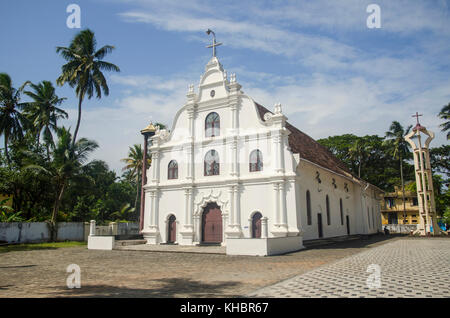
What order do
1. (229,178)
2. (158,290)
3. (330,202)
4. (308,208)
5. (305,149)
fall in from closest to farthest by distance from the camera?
(158,290), (229,178), (308,208), (305,149), (330,202)

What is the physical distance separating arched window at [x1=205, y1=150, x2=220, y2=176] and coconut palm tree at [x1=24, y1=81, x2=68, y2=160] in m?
18.6

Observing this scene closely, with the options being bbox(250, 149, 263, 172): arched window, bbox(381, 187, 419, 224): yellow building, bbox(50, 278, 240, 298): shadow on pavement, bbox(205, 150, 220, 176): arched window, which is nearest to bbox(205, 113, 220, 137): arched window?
bbox(205, 150, 220, 176): arched window

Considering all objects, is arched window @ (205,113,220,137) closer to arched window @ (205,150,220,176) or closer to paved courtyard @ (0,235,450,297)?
arched window @ (205,150,220,176)

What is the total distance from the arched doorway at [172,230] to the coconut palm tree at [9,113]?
16.3m

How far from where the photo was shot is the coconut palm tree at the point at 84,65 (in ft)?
104

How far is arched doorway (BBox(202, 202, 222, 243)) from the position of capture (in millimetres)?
22297

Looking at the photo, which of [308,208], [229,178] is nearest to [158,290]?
[229,178]

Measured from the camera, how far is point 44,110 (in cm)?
3381

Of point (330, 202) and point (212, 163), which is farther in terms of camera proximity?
point (330, 202)

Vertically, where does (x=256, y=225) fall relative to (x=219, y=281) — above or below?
above

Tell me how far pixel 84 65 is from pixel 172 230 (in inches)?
737

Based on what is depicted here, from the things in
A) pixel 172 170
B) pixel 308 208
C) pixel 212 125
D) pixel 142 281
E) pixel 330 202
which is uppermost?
pixel 212 125

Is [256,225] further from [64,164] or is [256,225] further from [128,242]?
[64,164]
